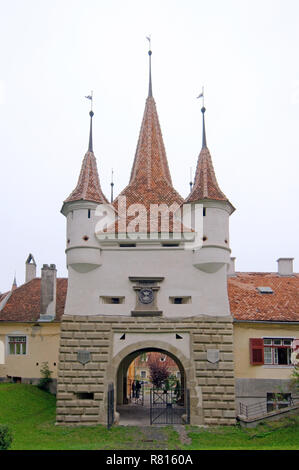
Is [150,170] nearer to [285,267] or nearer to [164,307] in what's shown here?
[164,307]

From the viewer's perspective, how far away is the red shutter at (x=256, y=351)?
23125mm

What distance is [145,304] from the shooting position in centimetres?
2236

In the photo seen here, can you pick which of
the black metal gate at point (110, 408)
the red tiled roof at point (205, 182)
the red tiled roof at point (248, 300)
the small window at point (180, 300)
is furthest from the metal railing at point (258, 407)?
the red tiled roof at point (205, 182)

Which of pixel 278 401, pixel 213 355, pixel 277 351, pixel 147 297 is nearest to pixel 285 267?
pixel 277 351

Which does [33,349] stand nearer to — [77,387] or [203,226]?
[77,387]

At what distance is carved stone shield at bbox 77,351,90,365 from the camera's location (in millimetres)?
21723

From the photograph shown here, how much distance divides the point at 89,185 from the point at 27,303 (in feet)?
34.1

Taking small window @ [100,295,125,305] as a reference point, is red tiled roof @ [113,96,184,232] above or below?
above

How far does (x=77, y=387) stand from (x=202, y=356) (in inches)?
216

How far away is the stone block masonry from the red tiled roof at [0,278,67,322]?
23.5 ft

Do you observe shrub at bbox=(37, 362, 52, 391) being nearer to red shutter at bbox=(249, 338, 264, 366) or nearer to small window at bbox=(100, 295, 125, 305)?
small window at bbox=(100, 295, 125, 305)

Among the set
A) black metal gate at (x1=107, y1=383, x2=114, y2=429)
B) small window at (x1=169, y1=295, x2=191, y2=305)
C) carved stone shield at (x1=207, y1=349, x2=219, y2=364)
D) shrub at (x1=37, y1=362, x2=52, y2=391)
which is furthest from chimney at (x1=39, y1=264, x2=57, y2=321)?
carved stone shield at (x1=207, y1=349, x2=219, y2=364)

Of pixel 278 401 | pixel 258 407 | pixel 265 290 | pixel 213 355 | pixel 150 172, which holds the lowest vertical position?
pixel 258 407
